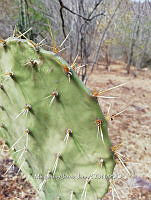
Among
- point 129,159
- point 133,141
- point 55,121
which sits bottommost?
point 133,141

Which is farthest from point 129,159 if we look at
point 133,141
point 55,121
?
point 55,121

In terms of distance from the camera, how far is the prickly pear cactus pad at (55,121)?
0.84m

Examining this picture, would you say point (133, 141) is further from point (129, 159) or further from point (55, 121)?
point (55, 121)

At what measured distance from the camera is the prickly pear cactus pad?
0.84 m

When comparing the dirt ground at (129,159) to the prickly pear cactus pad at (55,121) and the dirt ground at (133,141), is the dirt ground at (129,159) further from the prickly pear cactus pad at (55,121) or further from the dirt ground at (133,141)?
the prickly pear cactus pad at (55,121)

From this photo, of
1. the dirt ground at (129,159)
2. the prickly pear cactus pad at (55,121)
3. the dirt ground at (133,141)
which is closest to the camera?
the prickly pear cactus pad at (55,121)

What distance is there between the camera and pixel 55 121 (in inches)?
36.7

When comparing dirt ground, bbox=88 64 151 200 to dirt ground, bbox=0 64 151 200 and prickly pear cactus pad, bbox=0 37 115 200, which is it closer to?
dirt ground, bbox=0 64 151 200

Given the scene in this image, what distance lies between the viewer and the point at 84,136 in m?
0.92

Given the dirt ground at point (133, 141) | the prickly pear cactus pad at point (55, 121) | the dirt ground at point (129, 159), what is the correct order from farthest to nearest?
the dirt ground at point (133, 141), the dirt ground at point (129, 159), the prickly pear cactus pad at point (55, 121)

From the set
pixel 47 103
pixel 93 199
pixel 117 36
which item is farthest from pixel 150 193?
pixel 117 36

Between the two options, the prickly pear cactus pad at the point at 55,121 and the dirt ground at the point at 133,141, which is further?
the dirt ground at the point at 133,141

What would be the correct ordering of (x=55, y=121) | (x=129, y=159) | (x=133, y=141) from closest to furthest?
1. (x=55, y=121)
2. (x=129, y=159)
3. (x=133, y=141)

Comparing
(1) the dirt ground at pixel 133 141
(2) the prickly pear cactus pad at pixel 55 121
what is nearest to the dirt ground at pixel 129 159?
(1) the dirt ground at pixel 133 141
